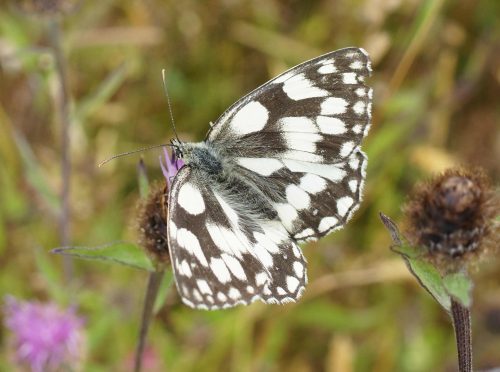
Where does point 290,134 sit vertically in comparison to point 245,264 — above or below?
above

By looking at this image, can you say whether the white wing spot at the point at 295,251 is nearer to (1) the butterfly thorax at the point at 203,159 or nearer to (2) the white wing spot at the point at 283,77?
(1) the butterfly thorax at the point at 203,159

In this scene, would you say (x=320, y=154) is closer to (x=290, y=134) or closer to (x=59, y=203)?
(x=290, y=134)

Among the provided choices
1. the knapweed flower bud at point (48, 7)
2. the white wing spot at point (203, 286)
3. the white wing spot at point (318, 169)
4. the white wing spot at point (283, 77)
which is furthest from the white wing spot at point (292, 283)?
the knapweed flower bud at point (48, 7)

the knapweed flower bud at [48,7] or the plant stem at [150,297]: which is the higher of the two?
the knapweed flower bud at [48,7]

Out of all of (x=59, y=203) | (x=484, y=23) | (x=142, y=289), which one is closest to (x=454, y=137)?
(x=484, y=23)

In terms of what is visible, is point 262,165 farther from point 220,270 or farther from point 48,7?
point 48,7

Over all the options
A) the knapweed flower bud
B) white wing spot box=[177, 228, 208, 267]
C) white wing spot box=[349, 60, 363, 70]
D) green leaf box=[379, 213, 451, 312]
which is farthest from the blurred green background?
green leaf box=[379, 213, 451, 312]
